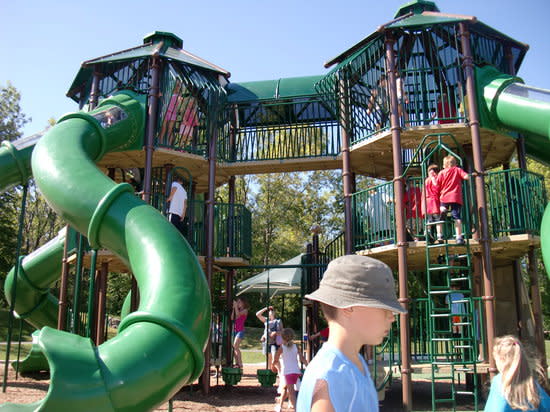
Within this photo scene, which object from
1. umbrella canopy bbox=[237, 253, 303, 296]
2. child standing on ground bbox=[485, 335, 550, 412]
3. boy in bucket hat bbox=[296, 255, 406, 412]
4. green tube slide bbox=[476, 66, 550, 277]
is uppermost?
green tube slide bbox=[476, 66, 550, 277]

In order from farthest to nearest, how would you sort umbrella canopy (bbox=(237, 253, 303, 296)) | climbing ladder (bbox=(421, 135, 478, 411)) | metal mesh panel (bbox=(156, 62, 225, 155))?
umbrella canopy (bbox=(237, 253, 303, 296))
metal mesh panel (bbox=(156, 62, 225, 155))
climbing ladder (bbox=(421, 135, 478, 411))

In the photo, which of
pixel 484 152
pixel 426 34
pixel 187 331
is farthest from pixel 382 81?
pixel 187 331

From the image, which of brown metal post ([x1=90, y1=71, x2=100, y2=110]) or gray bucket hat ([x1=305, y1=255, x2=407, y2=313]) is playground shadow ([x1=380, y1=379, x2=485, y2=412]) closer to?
gray bucket hat ([x1=305, y1=255, x2=407, y2=313])

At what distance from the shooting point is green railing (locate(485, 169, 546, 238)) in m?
11.4

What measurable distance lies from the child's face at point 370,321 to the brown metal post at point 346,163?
1012 centimetres

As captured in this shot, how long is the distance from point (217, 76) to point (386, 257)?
629cm

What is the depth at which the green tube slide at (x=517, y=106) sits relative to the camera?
35.0 ft

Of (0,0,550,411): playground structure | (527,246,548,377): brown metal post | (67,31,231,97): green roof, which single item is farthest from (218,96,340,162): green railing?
(527,246,548,377): brown metal post

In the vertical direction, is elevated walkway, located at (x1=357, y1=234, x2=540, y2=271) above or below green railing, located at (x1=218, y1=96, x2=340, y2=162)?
below

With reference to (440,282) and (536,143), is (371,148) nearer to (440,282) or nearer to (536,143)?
(536,143)

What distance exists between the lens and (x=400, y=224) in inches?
447

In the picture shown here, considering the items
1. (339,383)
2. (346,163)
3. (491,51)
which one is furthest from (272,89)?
(339,383)

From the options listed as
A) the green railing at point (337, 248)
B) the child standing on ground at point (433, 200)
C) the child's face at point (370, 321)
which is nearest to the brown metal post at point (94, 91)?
the green railing at point (337, 248)

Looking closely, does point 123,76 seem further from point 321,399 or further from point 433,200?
point 321,399
